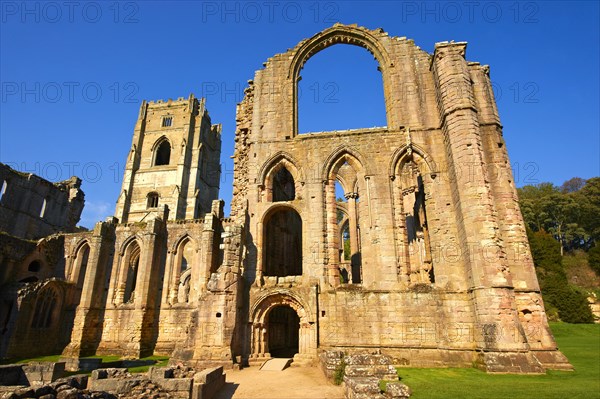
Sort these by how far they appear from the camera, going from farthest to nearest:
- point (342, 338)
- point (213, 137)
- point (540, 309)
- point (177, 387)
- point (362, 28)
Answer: point (213, 137) → point (362, 28) → point (342, 338) → point (540, 309) → point (177, 387)

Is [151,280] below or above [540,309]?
above

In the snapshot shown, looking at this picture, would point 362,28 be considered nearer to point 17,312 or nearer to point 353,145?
point 353,145

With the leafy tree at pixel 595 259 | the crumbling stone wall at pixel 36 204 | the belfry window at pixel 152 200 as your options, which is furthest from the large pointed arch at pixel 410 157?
the belfry window at pixel 152 200

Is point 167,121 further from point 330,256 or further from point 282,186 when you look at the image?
point 330,256

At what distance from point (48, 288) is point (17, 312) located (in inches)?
78.1

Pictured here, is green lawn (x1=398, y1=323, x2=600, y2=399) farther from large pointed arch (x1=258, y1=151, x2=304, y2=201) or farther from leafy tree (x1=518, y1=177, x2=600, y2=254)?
leafy tree (x1=518, y1=177, x2=600, y2=254)

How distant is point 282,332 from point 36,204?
Result: 2528 centimetres

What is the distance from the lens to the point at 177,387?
24.7ft

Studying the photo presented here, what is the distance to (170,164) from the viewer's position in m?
42.3

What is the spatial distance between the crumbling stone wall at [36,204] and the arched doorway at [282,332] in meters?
23.8

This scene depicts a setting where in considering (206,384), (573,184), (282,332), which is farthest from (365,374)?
(573,184)

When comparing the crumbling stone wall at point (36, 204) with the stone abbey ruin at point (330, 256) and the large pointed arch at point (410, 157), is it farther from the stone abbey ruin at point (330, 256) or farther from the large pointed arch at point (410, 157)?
the large pointed arch at point (410, 157)

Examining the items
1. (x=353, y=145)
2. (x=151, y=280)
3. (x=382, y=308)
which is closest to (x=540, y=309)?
(x=382, y=308)

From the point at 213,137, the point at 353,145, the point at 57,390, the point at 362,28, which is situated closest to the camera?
the point at 57,390
